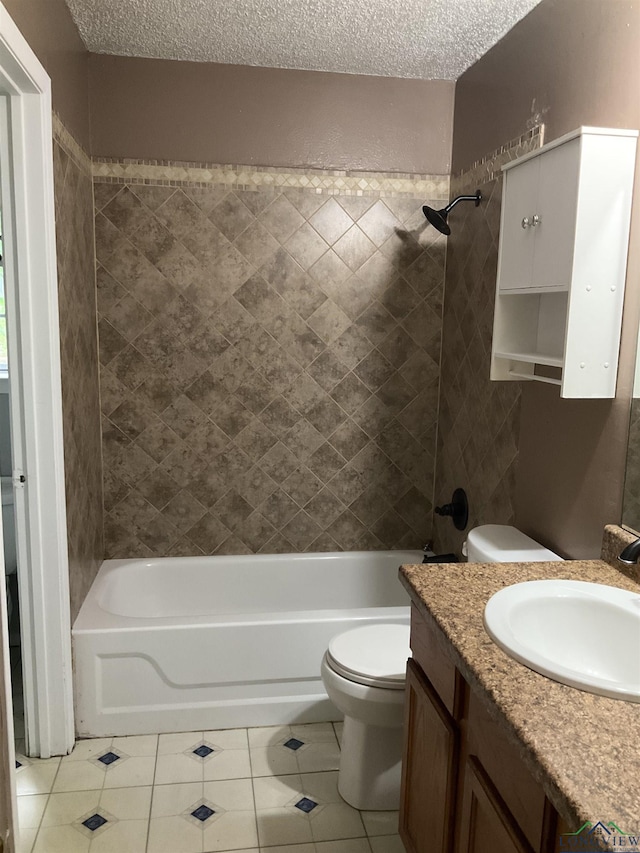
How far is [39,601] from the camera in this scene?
7.39 feet

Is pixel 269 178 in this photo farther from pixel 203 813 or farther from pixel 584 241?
pixel 203 813

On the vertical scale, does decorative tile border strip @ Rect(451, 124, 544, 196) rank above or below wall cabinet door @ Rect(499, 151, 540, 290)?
above

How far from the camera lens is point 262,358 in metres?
3.05

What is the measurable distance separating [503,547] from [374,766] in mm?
773

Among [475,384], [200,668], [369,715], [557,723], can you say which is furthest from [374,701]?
[475,384]

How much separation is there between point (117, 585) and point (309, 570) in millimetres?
849

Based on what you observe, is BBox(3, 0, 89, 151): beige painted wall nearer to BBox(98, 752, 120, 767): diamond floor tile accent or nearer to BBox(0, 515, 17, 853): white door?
BBox(0, 515, 17, 853): white door

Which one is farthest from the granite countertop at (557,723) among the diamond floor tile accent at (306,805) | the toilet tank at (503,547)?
the diamond floor tile accent at (306,805)

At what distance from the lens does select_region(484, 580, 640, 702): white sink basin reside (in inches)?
56.3

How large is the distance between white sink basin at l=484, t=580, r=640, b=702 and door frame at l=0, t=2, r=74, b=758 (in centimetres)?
145

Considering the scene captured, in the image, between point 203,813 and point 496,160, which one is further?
point 496,160

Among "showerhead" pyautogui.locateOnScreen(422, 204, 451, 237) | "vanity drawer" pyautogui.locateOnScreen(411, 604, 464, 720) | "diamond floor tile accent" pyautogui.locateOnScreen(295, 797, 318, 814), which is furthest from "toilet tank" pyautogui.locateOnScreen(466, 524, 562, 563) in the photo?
"showerhead" pyautogui.locateOnScreen(422, 204, 451, 237)

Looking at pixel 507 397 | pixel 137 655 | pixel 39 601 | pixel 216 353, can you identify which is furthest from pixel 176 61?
pixel 137 655

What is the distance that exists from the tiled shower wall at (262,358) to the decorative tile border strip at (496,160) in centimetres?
16
